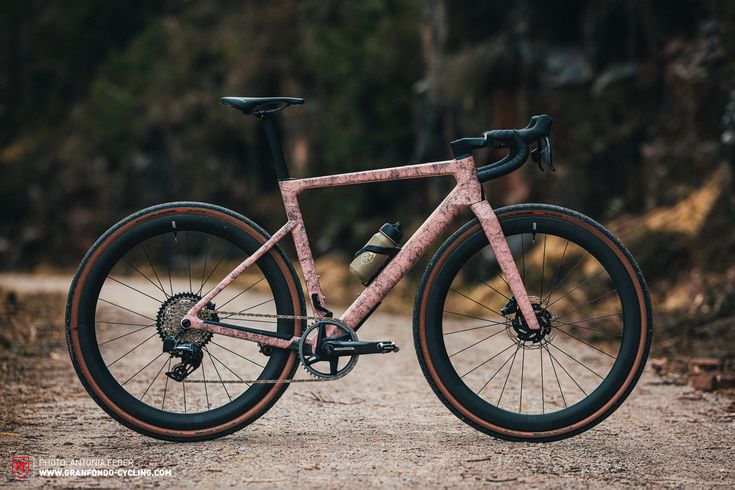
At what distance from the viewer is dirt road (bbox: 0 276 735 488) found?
3250 mm

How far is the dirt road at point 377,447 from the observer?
3.25 meters

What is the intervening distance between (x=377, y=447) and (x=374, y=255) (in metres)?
0.78

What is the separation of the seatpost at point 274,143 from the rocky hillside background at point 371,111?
3.82 m

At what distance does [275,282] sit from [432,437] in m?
0.93

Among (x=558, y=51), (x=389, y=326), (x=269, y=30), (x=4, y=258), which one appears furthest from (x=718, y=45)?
(x=4, y=258)

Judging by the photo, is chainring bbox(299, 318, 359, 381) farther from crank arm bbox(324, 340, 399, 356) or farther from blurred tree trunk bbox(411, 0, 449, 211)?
blurred tree trunk bbox(411, 0, 449, 211)

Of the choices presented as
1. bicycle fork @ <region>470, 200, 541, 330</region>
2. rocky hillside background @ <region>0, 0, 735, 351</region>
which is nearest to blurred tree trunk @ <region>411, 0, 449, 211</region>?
rocky hillside background @ <region>0, 0, 735, 351</region>

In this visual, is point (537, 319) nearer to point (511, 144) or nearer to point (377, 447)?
point (511, 144)

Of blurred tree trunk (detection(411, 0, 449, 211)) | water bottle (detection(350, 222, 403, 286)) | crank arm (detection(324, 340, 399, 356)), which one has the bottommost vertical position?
crank arm (detection(324, 340, 399, 356))

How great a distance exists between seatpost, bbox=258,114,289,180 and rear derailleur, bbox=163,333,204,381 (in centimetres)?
80

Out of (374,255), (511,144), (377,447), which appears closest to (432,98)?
(511,144)

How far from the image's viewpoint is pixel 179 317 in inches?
153

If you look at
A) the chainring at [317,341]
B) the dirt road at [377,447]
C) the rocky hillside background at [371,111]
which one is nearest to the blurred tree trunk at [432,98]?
the rocky hillside background at [371,111]

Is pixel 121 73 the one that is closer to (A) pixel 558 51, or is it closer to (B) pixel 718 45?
(A) pixel 558 51
